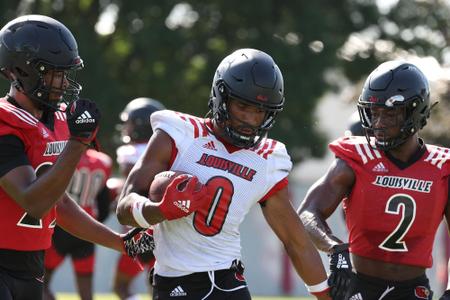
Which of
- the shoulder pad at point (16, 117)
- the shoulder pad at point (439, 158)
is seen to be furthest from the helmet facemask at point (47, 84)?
the shoulder pad at point (439, 158)

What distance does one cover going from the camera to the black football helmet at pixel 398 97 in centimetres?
591

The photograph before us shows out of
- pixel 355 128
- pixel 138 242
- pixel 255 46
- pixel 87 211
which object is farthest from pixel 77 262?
pixel 255 46

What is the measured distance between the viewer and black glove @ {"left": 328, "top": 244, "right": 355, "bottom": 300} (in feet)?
17.7

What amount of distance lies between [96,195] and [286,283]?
411 inches

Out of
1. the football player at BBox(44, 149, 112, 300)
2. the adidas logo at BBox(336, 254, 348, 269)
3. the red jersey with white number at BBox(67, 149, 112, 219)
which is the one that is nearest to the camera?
the adidas logo at BBox(336, 254, 348, 269)

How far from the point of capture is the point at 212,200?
5.08m

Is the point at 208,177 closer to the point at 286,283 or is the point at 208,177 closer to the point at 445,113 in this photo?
the point at 286,283

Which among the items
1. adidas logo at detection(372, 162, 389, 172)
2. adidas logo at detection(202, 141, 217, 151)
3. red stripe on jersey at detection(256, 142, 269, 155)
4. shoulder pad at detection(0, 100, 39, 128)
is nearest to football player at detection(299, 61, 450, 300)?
adidas logo at detection(372, 162, 389, 172)

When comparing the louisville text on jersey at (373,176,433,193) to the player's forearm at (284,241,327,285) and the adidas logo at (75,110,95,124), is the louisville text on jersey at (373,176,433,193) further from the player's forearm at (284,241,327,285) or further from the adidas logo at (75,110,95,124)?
the adidas logo at (75,110,95,124)

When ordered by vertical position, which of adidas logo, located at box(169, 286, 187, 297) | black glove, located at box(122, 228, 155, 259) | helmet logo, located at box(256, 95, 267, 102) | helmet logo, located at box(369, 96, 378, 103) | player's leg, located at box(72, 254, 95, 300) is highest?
helmet logo, located at box(256, 95, 267, 102)

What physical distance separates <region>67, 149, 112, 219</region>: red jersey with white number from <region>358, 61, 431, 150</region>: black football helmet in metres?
4.00

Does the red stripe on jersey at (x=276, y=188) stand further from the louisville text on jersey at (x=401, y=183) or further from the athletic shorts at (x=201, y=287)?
the louisville text on jersey at (x=401, y=183)

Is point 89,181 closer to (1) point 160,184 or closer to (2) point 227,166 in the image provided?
(2) point 227,166

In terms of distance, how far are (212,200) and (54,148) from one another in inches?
32.3
